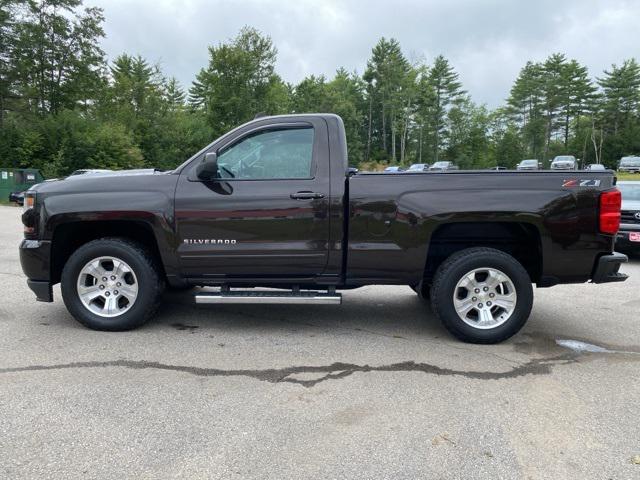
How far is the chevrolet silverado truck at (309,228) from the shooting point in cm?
452

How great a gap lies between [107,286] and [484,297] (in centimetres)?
348

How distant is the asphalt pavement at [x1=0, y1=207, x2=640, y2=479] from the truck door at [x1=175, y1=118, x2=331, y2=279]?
0.73 m

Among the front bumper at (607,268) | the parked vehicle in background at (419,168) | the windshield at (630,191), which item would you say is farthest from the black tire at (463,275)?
the windshield at (630,191)

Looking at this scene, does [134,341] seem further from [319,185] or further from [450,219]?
[450,219]

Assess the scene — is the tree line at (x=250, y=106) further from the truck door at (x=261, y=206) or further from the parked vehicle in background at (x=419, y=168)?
the truck door at (x=261, y=206)

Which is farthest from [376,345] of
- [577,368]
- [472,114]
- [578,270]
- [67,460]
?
[472,114]

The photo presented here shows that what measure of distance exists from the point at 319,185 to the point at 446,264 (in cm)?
136

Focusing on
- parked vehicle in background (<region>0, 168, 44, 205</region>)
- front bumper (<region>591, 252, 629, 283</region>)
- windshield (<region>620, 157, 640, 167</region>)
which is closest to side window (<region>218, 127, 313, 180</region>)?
front bumper (<region>591, 252, 629, 283</region>)

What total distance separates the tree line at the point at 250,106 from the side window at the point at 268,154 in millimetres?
27387

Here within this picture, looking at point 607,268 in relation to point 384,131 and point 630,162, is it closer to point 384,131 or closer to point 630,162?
point 630,162

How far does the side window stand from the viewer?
473 cm

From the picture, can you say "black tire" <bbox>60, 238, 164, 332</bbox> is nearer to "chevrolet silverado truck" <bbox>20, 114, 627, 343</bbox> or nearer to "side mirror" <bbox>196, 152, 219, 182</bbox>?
"chevrolet silverado truck" <bbox>20, 114, 627, 343</bbox>

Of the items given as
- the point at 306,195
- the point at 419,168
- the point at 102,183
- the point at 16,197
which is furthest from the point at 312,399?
the point at 16,197

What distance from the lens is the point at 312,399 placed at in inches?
137
